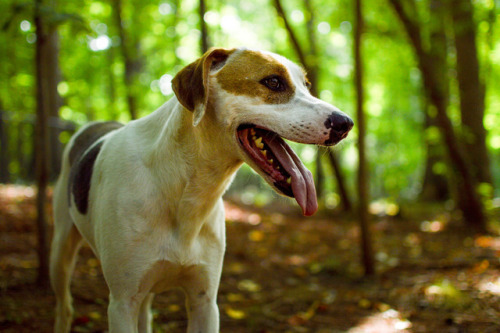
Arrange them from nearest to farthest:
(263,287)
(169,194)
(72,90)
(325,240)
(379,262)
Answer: (169,194)
(263,287)
(379,262)
(325,240)
(72,90)

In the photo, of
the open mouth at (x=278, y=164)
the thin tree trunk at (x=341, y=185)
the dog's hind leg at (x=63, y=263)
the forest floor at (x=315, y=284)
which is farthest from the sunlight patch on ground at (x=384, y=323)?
the thin tree trunk at (x=341, y=185)

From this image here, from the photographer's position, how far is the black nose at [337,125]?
7.95ft

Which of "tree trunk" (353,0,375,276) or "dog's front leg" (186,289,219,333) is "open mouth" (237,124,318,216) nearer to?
"dog's front leg" (186,289,219,333)

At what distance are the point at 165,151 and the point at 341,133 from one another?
1.05 metres

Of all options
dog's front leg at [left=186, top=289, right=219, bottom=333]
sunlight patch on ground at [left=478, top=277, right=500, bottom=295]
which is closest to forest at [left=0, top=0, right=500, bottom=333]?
sunlight patch on ground at [left=478, top=277, right=500, bottom=295]

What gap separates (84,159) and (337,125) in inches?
78.2

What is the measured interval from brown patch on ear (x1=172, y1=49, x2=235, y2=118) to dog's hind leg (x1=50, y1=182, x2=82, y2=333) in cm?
183

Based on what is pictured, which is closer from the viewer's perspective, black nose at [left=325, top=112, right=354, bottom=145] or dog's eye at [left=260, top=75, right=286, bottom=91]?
black nose at [left=325, top=112, right=354, bottom=145]

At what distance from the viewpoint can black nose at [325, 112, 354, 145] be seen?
2.42m

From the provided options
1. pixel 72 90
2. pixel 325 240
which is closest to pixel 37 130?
pixel 325 240

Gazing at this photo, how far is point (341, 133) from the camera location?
245 cm

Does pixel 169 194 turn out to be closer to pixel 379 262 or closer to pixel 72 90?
pixel 379 262

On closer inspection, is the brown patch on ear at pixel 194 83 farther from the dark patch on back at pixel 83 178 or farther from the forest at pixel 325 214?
the dark patch on back at pixel 83 178

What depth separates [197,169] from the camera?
2.69 meters
